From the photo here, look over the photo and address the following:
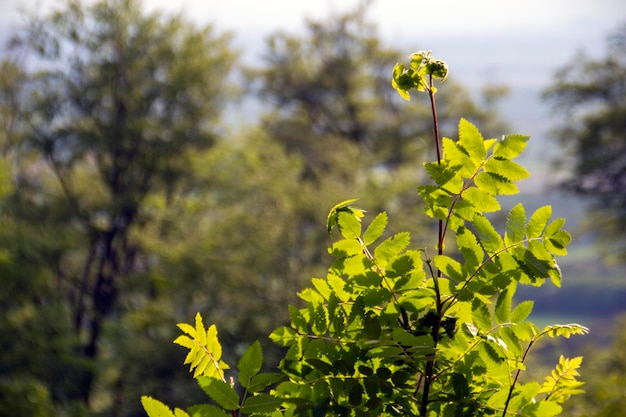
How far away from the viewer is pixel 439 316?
5.15 ft

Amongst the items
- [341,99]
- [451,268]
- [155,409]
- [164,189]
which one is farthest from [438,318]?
[341,99]

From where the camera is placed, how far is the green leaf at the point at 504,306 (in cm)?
164

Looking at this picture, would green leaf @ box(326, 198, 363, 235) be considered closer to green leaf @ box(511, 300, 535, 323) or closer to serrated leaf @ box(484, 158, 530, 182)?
serrated leaf @ box(484, 158, 530, 182)

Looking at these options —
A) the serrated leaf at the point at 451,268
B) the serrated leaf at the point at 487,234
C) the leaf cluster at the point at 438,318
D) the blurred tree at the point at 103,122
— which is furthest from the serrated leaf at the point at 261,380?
the blurred tree at the point at 103,122

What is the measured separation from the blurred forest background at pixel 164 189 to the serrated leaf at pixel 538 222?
49.2 ft

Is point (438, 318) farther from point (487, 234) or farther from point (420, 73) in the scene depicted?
point (420, 73)

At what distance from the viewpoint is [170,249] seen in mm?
20922

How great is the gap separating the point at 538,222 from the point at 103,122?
79.0ft

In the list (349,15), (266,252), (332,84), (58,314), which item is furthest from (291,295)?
(349,15)

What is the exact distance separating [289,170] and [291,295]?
4.32 metres

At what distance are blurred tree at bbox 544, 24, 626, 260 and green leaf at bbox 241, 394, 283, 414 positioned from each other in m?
22.9

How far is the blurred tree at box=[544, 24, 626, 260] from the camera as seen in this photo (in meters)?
23.7

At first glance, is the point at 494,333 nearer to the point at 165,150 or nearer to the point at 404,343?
the point at 404,343

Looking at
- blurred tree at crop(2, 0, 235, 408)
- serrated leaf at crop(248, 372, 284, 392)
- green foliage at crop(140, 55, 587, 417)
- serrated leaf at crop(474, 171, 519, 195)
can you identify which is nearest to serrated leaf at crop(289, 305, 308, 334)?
green foliage at crop(140, 55, 587, 417)
